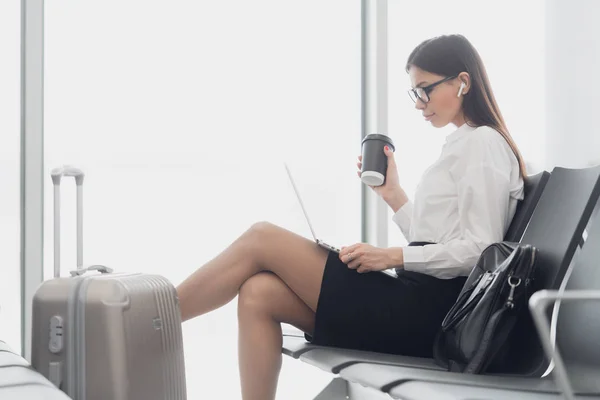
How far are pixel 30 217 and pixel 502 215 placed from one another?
153 cm

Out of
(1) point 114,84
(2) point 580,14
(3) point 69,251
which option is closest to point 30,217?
(3) point 69,251

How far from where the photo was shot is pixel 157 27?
2.71m

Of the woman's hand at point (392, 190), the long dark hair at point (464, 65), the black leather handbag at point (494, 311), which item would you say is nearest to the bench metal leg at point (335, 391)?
the woman's hand at point (392, 190)

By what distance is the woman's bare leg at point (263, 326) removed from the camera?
165 cm

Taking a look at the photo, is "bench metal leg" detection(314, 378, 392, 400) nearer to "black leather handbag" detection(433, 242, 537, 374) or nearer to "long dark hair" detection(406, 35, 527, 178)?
"black leather handbag" detection(433, 242, 537, 374)

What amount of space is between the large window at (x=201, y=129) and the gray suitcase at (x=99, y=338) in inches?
40.0

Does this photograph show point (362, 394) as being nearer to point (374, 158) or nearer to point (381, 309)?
point (381, 309)

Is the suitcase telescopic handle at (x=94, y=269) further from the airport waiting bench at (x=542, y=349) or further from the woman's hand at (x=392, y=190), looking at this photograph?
the woman's hand at (x=392, y=190)

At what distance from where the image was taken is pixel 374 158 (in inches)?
77.0

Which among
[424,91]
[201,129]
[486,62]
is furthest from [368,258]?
[201,129]

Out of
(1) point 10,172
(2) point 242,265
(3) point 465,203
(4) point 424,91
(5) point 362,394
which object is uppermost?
(4) point 424,91

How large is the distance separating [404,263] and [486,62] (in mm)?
1141

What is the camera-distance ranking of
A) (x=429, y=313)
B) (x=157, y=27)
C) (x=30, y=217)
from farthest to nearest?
(x=157, y=27) < (x=30, y=217) < (x=429, y=313)

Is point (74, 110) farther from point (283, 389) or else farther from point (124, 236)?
point (283, 389)
